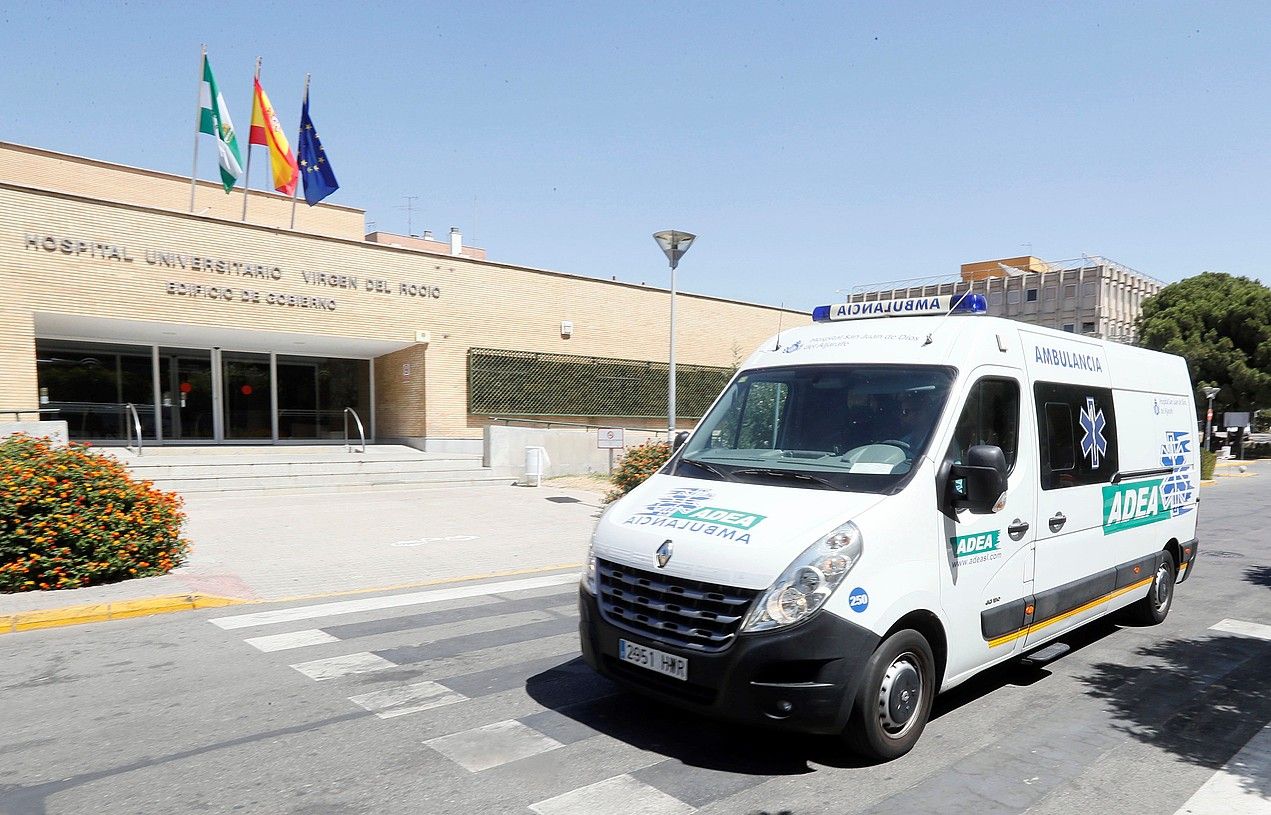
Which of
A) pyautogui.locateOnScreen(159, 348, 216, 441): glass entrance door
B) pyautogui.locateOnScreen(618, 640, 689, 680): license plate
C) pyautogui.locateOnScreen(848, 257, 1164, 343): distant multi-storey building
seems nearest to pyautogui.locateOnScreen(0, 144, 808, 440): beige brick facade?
pyautogui.locateOnScreen(159, 348, 216, 441): glass entrance door

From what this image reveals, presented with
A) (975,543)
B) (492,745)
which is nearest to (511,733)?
(492,745)

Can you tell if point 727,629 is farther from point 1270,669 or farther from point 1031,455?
point 1270,669

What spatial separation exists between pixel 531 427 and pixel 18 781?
19.5 metres

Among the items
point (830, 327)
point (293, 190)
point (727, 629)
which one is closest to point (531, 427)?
point (293, 190)

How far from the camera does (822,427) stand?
16.7ft

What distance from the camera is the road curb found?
22.8ft

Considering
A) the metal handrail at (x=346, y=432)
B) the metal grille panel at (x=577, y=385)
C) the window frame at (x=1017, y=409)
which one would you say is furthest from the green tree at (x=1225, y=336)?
the window frame at (x=1017, y=409)

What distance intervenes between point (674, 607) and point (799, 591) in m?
0.67

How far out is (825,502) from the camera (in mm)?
4320

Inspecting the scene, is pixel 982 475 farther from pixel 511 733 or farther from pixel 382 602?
pixel 382 602

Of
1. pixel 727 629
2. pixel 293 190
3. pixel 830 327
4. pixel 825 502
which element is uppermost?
pixel 293 190

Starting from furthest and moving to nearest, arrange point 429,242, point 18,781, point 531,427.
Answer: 1. point 429,242
2. point 531,427
3. point 18,781

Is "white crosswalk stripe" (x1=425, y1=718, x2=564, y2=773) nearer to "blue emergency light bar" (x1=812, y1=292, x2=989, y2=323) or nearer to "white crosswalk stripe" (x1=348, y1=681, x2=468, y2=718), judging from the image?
"white crosswalk stripe" (x1=348, y1=681, x2=468, y2=718)

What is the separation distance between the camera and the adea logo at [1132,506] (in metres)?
6.25
